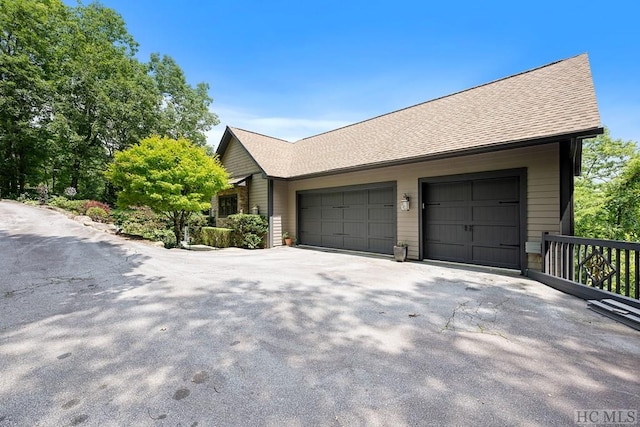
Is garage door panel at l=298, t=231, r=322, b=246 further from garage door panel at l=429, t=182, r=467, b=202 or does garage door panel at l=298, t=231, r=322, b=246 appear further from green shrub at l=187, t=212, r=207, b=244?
green shrub at l=187, t=212, r=207, b=244

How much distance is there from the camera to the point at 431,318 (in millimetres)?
3658

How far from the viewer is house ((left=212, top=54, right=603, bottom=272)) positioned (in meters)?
5.86

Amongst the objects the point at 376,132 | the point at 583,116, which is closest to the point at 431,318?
the point at 583,116

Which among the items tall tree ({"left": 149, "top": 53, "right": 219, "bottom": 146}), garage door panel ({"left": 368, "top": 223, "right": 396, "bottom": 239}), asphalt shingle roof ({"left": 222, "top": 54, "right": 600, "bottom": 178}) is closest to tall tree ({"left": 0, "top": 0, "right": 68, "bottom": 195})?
tall tree ({"left": 149, "top": 53, "right": 219, "bottom": 146})

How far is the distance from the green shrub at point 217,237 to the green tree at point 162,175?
5.99 feet

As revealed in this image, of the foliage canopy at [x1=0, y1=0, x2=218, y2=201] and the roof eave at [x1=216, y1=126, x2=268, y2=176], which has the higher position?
the foliage canopy at [x1=0, y1=0, x2=218, y2=201]

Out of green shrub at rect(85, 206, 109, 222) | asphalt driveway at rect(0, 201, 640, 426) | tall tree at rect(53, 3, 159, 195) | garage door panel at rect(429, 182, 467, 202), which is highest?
tall tree at rect(53, 3, 159, 195)

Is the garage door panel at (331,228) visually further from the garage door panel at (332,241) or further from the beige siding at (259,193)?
the beige siding at (259,193)

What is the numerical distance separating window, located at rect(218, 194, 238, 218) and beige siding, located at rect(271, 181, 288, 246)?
256cm

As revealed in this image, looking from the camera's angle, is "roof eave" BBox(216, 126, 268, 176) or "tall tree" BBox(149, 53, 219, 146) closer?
"roof eave" BBox(216, 126, 268, 176)

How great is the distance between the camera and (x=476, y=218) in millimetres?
6910

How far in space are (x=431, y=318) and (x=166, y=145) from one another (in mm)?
9870

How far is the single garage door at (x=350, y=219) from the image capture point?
8.80 meters

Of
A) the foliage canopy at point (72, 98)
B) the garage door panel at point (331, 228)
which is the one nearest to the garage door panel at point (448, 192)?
the garage door panel at point (331, 228)
